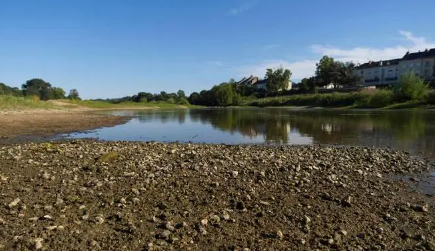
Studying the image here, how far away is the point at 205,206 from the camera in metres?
8.54

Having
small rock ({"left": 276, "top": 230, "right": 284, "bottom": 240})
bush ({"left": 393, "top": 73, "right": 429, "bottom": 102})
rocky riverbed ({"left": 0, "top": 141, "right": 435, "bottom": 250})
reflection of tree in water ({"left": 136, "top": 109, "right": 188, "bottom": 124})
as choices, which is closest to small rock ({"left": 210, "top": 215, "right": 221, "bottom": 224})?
rocky riverbed ({"left": 0, "top": 141, "right": 435, "bottom": 250})

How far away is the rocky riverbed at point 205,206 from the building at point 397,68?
463 ft

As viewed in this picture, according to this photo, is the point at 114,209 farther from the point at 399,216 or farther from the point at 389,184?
the point at 389,184

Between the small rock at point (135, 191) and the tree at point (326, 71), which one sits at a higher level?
the tree at point (326, 71)

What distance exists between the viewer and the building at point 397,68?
5679 inches

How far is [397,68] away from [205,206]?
178295mm

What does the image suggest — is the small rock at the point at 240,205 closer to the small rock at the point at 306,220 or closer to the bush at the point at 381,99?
the small rock at the point at 306,220

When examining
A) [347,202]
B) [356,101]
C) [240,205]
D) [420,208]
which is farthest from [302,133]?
[356,101]

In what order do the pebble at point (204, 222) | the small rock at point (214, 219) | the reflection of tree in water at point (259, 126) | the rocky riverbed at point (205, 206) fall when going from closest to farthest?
the rocky riverbed at point (205, 206), the pebble at point (204, 222), the small rock at point (214, 219), the reflection of tree in water at point (259, 126)

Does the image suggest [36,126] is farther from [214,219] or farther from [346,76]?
[346,76]

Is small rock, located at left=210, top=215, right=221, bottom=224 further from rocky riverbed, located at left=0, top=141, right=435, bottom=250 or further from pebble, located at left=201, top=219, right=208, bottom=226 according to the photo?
pebble, located at left=201, top=219, right=208, bottom=226

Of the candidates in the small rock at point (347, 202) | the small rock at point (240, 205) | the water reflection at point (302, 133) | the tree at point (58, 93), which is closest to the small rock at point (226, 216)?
the small rock at point (240, 205)

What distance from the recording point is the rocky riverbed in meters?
6.65

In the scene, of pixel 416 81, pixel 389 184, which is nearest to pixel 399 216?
pixel 389 184
